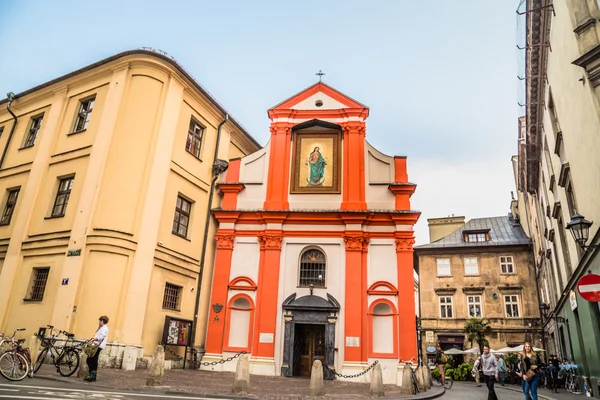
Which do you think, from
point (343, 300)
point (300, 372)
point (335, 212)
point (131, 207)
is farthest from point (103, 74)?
point (300, 372)

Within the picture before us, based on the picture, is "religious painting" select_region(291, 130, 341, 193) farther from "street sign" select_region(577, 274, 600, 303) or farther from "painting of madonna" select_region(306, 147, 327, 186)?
"street sign" select_region(577, 274, 600, 303)

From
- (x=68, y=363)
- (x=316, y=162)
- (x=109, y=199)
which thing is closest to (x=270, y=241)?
(x=316, y=162)

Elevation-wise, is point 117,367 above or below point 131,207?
below

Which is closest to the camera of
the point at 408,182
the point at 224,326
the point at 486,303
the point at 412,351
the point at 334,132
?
the point at 412,351

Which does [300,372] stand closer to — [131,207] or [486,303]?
[131,207]

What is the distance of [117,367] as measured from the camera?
14.5 meters

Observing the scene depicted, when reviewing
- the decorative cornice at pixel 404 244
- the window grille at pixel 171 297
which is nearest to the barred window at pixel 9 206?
the window grille at pixel 171 297

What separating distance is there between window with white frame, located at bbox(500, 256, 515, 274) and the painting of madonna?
66.9 feet

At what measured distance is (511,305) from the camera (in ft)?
107

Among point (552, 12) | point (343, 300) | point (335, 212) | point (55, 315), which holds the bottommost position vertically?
point (55, 315)

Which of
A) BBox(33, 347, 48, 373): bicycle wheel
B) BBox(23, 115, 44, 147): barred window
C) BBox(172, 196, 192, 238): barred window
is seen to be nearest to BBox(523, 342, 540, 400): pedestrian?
BBox(33, 347, 48, 373): bicycle wheel

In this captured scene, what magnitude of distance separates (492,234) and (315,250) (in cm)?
2241

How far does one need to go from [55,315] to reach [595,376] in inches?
709

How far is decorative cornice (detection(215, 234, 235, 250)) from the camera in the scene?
69.7 feet
